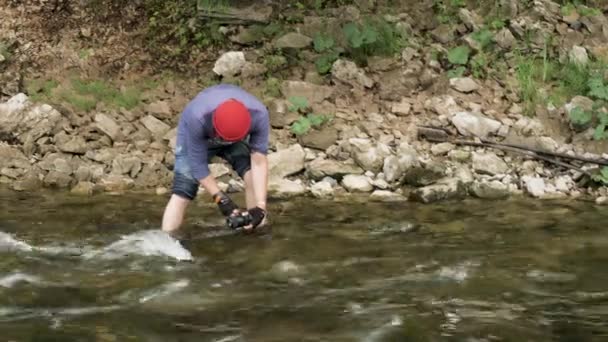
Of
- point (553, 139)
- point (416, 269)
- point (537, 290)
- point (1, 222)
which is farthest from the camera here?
point (553, 139)

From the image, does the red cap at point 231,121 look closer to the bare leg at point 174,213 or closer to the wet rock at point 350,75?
the bare leg at point 174,213

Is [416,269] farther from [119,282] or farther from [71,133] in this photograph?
[71,133]

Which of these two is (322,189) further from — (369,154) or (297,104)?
(297,104)

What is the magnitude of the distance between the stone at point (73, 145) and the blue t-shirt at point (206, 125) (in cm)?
316

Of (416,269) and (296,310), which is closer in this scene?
(296,310)

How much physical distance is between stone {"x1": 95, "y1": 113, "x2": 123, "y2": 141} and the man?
2819 mm

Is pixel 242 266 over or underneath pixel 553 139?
underneath

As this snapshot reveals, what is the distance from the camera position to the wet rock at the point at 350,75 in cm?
958

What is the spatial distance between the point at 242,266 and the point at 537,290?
1.98 meters

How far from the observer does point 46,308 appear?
16.1 feet

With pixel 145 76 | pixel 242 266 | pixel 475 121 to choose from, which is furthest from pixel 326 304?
pixel 145 76

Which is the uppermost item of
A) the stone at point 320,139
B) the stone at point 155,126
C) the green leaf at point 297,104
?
the green leaf at point 297,104

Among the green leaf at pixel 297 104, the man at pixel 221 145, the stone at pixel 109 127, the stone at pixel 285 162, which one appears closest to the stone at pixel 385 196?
the stone at pixel 285 162

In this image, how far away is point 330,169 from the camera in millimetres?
8242
